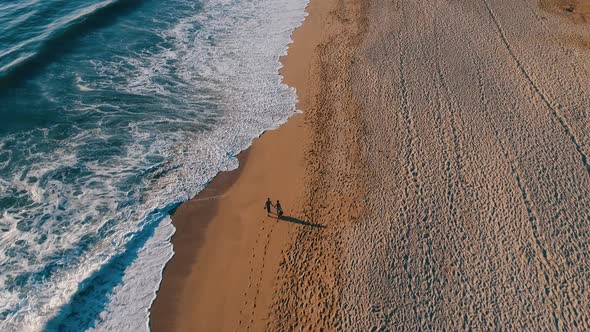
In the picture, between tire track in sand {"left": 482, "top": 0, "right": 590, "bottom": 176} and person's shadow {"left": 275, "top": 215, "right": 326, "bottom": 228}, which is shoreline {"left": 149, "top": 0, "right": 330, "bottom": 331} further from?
tire track in sand {"left": 482, "top": 0, "right": 590, "bottom": 176}

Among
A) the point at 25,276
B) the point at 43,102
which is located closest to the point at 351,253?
the point at 25,276

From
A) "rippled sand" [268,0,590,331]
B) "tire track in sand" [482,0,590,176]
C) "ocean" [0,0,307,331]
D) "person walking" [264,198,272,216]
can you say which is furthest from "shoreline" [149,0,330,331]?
"tire track in sand" [482,0,590,176]

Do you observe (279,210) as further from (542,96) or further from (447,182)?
(542,96)

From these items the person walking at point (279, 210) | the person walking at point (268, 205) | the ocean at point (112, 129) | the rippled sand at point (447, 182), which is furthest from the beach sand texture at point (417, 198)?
the ocean at point (112, 129)

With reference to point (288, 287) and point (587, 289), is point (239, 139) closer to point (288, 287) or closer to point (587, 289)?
point (288, 287)

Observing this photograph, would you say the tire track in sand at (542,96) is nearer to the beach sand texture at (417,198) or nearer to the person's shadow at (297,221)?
the beach sand texture at (417,198)

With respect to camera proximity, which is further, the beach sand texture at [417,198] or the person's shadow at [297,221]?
the person's shadow at [297,221]
